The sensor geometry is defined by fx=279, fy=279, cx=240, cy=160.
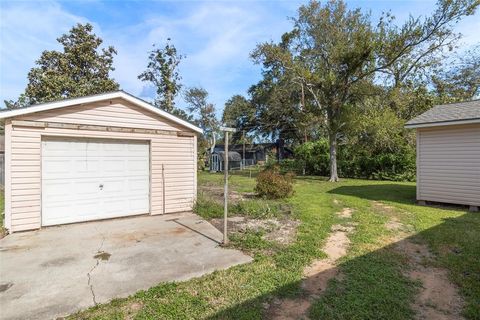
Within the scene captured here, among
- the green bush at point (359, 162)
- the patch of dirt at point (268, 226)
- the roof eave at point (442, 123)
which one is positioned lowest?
the patch of dirt at point (268, 226)

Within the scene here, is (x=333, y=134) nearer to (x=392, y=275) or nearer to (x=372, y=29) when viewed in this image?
(x=372, y=29)

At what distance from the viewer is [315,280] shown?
12.4 ft

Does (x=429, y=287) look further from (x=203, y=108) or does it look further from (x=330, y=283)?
(x=203, y=108)

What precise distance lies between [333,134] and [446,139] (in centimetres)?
875

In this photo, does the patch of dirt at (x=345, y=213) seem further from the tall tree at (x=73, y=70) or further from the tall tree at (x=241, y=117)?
the tall tree at (x=241, y=117)

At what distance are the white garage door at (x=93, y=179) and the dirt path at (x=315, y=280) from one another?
4.92m

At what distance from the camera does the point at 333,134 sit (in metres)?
17.2

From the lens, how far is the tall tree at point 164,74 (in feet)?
91.5

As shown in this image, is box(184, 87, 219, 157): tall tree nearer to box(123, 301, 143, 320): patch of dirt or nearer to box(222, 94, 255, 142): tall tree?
box(222, 94, 255, 142): tall tree

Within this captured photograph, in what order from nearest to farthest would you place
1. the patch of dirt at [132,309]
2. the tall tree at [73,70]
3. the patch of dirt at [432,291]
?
the patch of dirt at [132,309]
the patch of dirt at [432,291]
the tall tree at [73,70]

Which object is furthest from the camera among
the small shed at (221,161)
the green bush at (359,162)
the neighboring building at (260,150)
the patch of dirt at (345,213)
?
the neighboring building at (260,150)

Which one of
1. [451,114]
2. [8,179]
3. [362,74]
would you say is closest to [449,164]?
[451,114]

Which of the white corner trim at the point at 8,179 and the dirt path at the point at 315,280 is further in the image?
the white corner trim at the point at 8,179

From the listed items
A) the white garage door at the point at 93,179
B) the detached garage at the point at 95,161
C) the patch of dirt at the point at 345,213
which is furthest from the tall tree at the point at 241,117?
the white garage door at the point at 93,179
